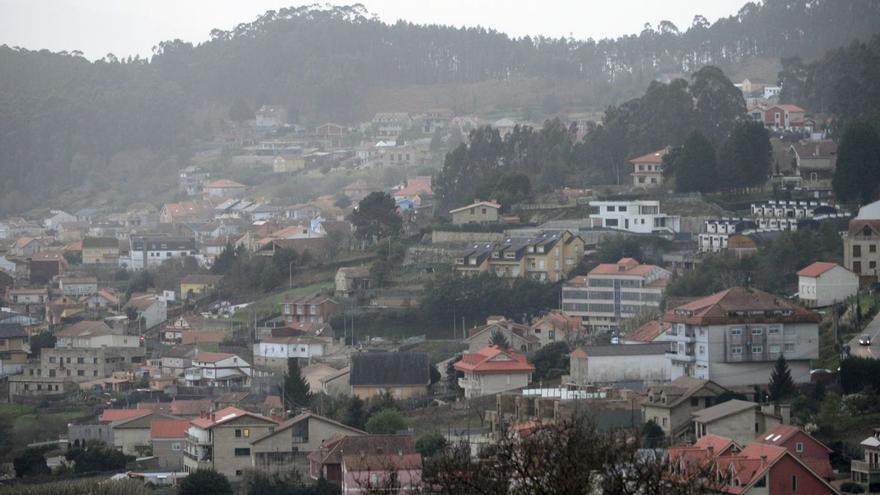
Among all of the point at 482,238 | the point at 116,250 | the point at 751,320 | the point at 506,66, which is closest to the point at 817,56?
the point at 506,66

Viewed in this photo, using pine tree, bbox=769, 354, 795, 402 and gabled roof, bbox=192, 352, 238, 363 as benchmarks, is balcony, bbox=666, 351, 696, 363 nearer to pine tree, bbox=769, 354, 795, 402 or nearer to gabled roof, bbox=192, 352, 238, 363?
pine tree, bbox=769, 354, 795, 402

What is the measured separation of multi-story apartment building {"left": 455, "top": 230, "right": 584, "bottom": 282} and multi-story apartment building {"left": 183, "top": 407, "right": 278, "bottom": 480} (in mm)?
11832

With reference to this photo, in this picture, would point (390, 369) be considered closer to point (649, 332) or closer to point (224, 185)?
point (649, 332)

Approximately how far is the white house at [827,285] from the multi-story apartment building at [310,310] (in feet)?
37.0

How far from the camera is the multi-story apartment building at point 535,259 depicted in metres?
45.2

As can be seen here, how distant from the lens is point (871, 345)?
33.7 metres

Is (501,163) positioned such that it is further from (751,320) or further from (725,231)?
(751,320)

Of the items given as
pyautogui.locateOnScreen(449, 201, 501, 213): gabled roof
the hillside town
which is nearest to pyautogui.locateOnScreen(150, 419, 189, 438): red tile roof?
the hillside town

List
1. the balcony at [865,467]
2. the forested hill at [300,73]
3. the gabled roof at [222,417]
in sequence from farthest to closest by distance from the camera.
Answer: the forested hill at [300,73]
the gabled roof at [222,417]
the balcony at [865,467]

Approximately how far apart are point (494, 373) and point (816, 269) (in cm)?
591

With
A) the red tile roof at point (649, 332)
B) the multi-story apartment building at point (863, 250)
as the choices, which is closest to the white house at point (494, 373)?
the red tile roof at point (649, 332)

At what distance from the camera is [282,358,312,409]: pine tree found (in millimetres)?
37938

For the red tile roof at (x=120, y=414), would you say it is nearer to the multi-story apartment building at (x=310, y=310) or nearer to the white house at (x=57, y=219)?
the multi-story apartment building at (x=310, y=310)

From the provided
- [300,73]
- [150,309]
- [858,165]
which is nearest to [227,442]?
[858,165]
